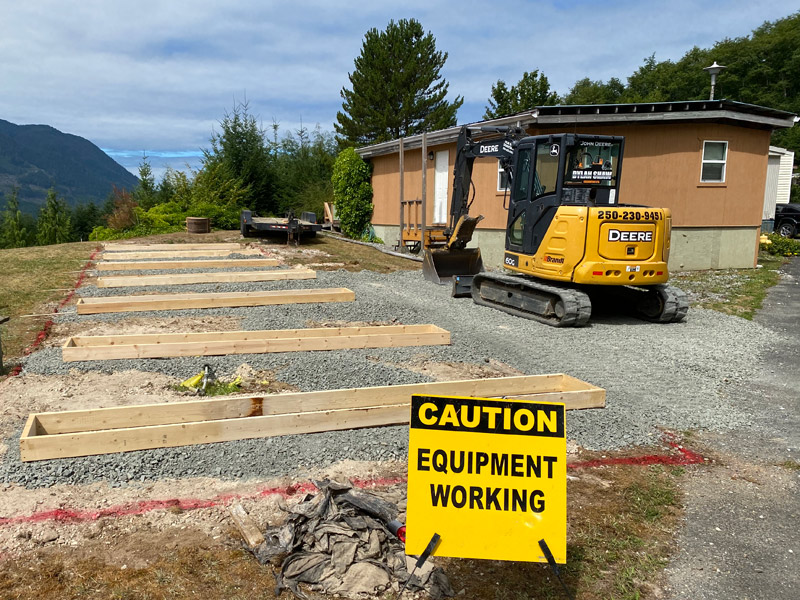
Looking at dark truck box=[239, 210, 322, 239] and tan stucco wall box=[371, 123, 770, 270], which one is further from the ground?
tan stucco wall box=[371, 123, 770, 270]

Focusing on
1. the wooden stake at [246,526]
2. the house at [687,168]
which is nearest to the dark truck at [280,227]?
the house at [687,168]

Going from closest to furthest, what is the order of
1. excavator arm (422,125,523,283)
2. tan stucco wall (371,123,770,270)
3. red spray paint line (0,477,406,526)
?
red spray paint line (0,477,406,526) → excavator arm (422,125,523,283) → tan stucco wall (371,123,770,270)

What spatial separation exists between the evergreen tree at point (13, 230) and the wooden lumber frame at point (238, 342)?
49.3m

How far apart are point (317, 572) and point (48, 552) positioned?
1.57m

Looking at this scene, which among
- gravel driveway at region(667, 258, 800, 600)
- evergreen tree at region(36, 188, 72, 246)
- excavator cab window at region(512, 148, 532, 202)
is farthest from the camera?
evergreen tree at region(36, 188, 72, 246)

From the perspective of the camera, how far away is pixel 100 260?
1617 centimetres

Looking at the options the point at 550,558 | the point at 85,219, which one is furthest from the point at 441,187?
the point at 85,219

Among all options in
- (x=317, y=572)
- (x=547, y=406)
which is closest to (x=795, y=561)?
(x=547, y=406)

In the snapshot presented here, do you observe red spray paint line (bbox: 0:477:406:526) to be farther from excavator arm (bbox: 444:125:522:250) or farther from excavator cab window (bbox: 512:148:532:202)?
excavator arm (bbox: 444:125:522:250)

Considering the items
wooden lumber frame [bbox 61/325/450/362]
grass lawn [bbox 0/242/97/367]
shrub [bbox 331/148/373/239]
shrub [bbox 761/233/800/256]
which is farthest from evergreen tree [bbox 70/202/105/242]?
wooden lumber frame [bbox 61/325/450/362]

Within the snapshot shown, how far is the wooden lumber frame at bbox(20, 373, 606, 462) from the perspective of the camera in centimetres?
463

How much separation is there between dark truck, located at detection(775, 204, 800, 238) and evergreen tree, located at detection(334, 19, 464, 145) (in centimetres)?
2088

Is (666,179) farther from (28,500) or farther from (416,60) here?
(416,60)

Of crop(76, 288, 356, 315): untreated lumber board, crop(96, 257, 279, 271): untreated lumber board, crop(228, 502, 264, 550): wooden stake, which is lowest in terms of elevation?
crop(228, 502, 264, 550): wooden stake
